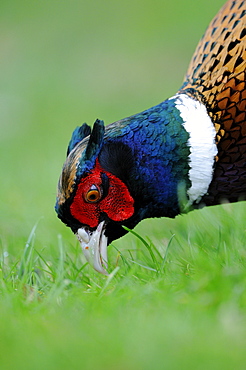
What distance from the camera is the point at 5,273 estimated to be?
3576 millimetres

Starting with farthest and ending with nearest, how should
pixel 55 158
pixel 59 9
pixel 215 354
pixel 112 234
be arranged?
pixel 59 9 < pixel 55 158 < pixel 112 234 < pixel 215 354

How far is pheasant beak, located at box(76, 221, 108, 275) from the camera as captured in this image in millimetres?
3500

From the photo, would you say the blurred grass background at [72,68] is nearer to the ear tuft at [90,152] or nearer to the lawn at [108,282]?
the lawn at [108,282]

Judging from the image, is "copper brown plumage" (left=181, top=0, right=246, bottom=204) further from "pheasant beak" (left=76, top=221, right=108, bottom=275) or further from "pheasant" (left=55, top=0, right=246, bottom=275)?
"pheasant beak" (left=76, top=221, right=108, bottom=275)

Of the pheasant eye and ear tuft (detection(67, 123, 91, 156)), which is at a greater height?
ear tuft (detection(67, 123, 91, 156))

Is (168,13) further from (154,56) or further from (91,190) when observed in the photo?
(91,190)

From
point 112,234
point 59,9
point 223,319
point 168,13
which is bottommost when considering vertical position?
point 223,319

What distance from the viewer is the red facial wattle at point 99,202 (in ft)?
11.3

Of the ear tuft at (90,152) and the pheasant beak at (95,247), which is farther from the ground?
the ear tuft at (90,152)

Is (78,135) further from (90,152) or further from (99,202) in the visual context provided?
(99,202)

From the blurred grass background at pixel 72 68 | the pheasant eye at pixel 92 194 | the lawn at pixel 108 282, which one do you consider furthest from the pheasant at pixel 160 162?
the blurred grass background at pixel 72 68

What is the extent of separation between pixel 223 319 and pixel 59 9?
13.2 meters

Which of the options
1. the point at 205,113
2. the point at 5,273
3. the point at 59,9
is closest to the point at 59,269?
the point at 5,273

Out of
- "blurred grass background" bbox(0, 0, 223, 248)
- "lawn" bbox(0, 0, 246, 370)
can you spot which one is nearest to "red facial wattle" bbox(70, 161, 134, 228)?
"lawn" bbox(0, 0, 246, 370)
